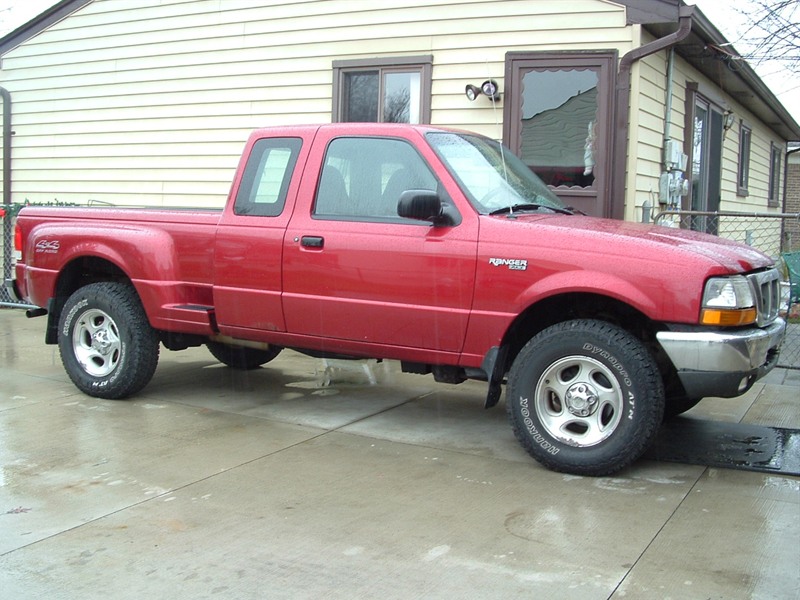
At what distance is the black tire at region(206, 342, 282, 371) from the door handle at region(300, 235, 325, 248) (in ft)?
6.60

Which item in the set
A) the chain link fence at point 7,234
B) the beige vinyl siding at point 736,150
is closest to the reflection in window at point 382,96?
the beige vinyl siding at point 736,150

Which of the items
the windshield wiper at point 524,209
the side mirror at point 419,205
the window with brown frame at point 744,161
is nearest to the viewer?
the side mirror at point 419,205

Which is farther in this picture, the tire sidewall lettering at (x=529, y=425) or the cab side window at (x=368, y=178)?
the cab side window at (x=368, y=178)

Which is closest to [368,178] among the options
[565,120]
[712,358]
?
[712,358]

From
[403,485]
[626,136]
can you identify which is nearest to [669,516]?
[403,485]

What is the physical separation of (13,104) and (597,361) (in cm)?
1155

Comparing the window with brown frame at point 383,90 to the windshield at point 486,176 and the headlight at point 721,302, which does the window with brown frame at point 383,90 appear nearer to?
the windshield at point 486,176

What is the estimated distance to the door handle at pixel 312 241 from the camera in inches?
211

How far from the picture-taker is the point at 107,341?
636 cm

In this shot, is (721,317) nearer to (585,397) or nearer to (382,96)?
(585,397)

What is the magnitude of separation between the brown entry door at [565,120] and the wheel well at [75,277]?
4399 mm

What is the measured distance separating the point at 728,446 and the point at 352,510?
8.23 ft

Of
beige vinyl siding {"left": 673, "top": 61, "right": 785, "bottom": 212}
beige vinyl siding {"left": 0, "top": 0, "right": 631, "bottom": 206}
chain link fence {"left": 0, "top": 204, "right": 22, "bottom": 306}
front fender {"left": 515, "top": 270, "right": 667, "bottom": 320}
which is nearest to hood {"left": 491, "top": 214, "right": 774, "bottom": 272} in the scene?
front fender {"left": 515, "top": 270, "right": 667, "bottom": 320}

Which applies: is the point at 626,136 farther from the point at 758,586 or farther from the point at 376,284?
the point at 758,586
